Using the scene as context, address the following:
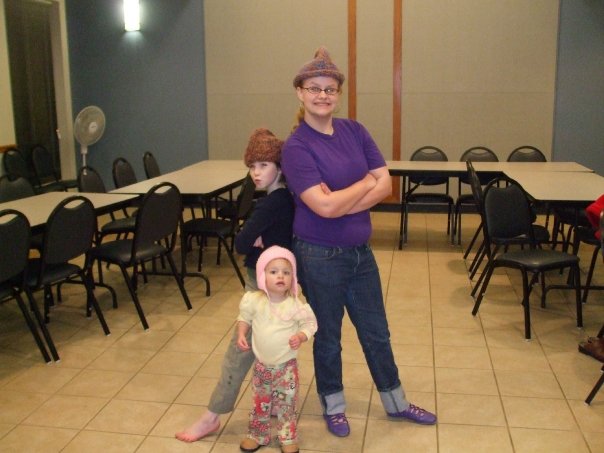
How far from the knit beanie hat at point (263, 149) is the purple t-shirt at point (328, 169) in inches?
2.6

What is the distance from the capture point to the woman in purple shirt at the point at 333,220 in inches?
94.1

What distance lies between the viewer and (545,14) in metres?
7.25

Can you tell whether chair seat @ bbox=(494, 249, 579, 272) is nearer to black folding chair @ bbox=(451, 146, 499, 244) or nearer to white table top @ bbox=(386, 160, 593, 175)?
white table top @ bbox=(386, 160, 593, 175)

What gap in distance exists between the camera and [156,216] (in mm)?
4062

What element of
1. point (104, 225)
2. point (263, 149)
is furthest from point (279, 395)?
point (104, 225)

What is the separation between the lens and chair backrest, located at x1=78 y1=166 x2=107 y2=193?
16.6 ft

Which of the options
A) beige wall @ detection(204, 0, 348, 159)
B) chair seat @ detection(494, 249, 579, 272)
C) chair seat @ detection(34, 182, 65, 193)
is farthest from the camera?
beige wall @ detection(204, 0, 348, 159)

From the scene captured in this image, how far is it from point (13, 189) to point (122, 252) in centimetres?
111

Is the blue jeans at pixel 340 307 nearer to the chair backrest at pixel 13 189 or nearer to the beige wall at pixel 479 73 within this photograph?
the chair backrest at pixel 13 189

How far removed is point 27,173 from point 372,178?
5470mm

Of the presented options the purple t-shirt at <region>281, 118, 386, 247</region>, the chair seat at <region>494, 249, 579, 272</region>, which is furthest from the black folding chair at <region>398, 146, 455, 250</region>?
the purple t-shirt at <region>281, 118, 386, 247</region>

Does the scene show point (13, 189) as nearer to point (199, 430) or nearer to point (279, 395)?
point (199, 430)

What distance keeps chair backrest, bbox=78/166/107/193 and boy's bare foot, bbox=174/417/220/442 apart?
9.19ft

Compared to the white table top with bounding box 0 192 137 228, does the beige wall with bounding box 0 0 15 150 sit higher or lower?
higher
